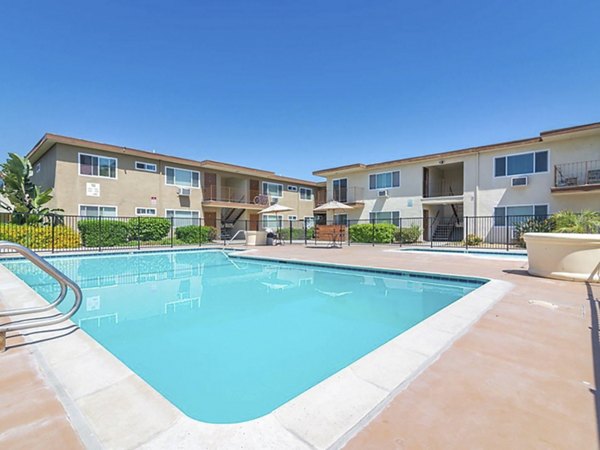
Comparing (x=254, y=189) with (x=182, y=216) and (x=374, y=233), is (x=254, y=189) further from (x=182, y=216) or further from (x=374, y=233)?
(x=374, y=233)

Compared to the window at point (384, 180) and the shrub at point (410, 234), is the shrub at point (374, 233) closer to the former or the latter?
the shrub at point (410, 234)

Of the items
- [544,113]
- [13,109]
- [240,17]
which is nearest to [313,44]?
[240,17]

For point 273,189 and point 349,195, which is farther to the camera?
point 273,189

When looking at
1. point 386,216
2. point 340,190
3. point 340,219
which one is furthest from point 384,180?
point 340,219

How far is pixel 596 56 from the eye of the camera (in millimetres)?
10672

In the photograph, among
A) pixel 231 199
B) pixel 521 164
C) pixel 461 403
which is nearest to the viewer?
A: pixel 461 403

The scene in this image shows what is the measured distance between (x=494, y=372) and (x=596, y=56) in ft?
46.3

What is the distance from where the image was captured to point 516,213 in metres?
16.5

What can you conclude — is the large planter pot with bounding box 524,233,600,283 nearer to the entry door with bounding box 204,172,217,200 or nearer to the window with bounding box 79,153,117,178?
the window with bounding box 79,153,117,178

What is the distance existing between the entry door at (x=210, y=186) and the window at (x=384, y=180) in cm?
1177

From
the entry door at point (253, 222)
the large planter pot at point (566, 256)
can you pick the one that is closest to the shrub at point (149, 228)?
the entry door at point (253, 222)

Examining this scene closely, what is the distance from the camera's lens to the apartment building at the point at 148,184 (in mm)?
15680

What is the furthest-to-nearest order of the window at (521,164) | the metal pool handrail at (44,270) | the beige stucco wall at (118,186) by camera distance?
1. the window at (521,164)
2. the beige stucco wall at (118,186)
3. the metal pool handrail at (44,270)

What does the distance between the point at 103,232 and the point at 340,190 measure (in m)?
16.6
